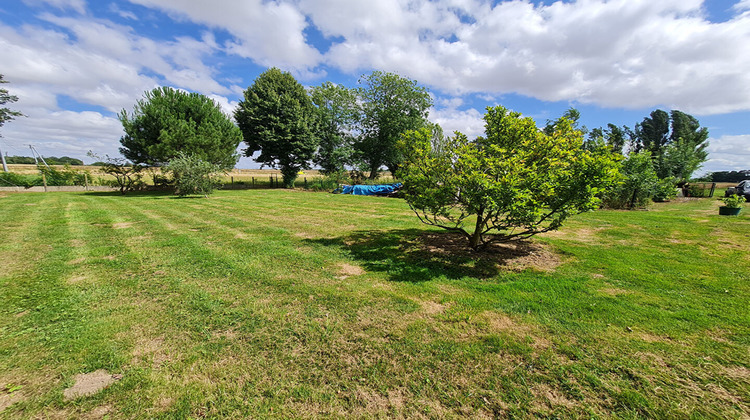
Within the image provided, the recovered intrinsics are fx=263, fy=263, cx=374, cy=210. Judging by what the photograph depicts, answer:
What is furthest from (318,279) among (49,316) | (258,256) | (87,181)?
(87,181)

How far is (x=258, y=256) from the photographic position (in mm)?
5172

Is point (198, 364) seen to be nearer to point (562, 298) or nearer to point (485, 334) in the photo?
point (485, 334)

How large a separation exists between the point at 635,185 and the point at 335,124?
86.5ft

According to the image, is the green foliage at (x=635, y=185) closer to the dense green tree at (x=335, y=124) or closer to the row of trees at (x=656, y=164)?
the row of trees at (x=656, y=164)

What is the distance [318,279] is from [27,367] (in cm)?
283

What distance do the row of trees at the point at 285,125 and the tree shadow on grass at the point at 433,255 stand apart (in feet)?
30.4

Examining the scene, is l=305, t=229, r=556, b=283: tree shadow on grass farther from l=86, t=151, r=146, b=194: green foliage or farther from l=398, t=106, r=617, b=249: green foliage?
l=86, t=151, r=146, b=194: green foliage

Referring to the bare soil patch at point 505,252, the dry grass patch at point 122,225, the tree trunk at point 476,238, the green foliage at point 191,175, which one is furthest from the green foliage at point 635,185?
the green foliage at point 191,175

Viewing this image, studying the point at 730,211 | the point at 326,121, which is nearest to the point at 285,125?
the point at 326,121

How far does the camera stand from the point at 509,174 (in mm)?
4098

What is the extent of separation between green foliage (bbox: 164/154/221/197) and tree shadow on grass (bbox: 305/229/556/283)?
47.8ft

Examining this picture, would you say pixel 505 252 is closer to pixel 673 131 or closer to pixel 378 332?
pixel 378 332

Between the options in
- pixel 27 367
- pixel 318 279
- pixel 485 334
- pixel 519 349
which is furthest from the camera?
Answer: pixel 318 279

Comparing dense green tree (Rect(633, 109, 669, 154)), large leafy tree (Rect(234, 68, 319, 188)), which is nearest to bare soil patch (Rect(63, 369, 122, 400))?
large leafy tree (Rect(234, 68, 319, 188))
